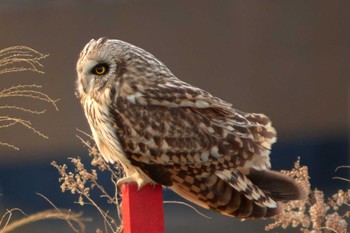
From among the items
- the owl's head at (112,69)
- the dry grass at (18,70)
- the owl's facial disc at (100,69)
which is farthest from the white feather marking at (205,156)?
the dry grass at (18,70)

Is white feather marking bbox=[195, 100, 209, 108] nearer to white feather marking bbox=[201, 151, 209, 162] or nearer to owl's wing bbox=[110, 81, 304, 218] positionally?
owl's wing bbox=[110, 81, 304, 218]

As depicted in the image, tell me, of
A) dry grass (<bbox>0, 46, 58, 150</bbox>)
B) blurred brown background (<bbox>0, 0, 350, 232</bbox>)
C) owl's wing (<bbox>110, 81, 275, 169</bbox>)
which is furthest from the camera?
blurred brown background (<bbox>0, 0, 350, 232</bbox>)

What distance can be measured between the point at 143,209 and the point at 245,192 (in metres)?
0.29

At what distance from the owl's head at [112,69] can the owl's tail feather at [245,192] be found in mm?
318

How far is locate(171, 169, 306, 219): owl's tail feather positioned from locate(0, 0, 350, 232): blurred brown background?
6.64ft

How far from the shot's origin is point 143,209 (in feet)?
12.5

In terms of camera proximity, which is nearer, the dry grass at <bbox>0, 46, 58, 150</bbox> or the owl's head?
the owl's head

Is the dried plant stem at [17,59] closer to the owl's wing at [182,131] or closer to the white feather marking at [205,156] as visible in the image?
the owl's wing at [182,131]

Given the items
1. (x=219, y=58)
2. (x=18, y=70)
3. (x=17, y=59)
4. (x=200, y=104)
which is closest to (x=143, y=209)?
(x=200, y=104)

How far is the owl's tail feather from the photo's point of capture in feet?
12.5

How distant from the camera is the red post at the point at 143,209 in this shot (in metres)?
3.81

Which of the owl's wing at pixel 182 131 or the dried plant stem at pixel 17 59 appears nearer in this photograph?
the owl's wing at pixel 182 131

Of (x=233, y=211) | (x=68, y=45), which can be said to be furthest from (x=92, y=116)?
(x=68, y=45)

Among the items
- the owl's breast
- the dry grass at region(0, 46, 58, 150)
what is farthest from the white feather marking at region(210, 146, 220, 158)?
the dry grass at region(0, 46, 58, 150)
